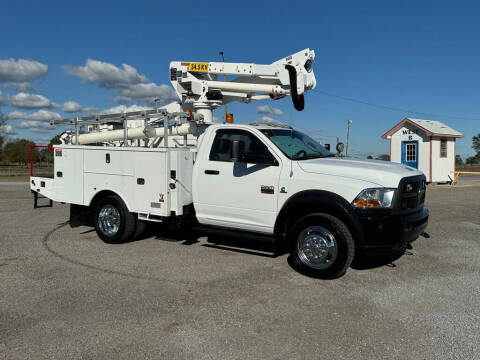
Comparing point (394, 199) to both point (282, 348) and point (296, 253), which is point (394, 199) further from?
point (282, 348)

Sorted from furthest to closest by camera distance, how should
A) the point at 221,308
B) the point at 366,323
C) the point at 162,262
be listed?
the point at 162,262 → the point at 221,308 → the point at 366,323

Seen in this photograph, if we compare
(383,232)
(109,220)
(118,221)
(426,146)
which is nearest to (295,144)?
(383,232)

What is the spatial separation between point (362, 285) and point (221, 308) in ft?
6.36

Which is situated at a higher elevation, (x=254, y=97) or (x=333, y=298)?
(x=254, y=97)

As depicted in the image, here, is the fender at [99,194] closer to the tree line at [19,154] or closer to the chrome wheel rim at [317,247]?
the chrome wheel rim at [317,247]

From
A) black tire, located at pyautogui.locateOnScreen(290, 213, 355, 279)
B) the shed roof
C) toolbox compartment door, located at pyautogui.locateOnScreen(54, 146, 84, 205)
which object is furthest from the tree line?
black tire, located at pyautogui.locateOnScreen(290, 213, 355, 279)

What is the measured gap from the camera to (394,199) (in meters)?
5.09

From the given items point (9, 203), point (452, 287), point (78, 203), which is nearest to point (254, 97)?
point (78, 203)

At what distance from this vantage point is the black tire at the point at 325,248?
17.3ft

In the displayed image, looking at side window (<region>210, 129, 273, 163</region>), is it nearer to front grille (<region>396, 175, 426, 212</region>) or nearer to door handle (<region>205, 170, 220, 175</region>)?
door handle (<region>205, 170, 220, 175</region>)

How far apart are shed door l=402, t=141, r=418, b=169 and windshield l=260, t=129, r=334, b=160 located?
20582mm

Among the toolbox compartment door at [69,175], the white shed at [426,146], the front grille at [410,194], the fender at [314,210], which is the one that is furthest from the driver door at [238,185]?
the white shed at [426,146]

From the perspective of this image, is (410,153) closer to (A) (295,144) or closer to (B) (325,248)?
(A) (295,144)

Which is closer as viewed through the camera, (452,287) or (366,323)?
(366,323)
